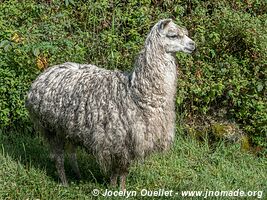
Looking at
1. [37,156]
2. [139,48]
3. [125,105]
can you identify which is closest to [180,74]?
[139,48]

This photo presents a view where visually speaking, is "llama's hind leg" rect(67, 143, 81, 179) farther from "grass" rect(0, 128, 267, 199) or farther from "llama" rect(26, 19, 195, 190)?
"llama" rect(26, 19, 195, 190)

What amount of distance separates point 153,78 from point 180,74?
2471mm

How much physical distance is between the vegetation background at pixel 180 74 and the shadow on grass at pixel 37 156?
0.01 metres

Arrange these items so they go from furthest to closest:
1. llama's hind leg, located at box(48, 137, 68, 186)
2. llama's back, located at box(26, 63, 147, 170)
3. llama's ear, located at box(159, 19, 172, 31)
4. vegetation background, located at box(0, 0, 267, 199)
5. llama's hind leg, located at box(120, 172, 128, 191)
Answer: vegetation background, located at box(0, 0, 267, 199) → llama's hind leg, located at box(48, 137, 68, 186) → llama's hind leg, located at box(120, 172, 128, 191) → llama's back, located at box(26, 63, 147, 170) → llama's ear, located at box(159, 19, 172, 31)

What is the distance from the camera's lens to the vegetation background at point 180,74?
6.91 meters

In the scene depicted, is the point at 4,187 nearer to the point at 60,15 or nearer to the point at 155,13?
the point at 60,15

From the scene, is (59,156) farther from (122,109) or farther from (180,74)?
(180,74)

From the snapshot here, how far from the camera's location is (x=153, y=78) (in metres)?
5.95

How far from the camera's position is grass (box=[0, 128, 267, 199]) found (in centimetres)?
649

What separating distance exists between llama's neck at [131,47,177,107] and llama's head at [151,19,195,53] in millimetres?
86

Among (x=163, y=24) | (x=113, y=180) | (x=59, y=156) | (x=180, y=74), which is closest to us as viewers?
(x=163, y=24)

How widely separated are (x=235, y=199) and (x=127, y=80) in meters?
1.63

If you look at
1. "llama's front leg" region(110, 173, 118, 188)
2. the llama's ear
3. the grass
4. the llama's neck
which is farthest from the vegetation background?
the llama's ear

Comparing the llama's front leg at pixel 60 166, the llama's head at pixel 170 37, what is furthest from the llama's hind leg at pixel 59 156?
the llama's head at pixel 170 37
